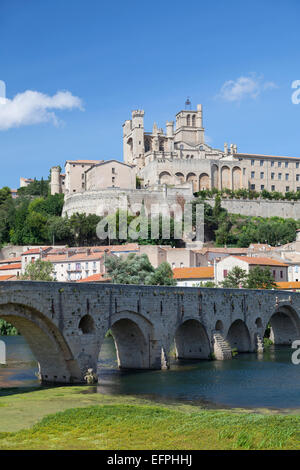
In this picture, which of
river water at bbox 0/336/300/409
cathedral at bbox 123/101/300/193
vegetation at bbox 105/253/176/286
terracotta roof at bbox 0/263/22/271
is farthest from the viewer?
cathedral at bbox 123/101/300/193

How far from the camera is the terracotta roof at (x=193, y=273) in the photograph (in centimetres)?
6116

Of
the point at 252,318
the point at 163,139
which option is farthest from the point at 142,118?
the point at 252,318

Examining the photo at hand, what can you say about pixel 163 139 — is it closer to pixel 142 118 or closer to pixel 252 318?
pixel 142 118

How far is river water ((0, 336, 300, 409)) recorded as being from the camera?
79.7 ft

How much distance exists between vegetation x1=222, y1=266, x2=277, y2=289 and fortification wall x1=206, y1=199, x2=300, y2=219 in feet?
140

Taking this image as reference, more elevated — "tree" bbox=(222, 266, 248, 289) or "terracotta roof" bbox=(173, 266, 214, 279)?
"terracotta roof" bbox=(173, 266, 214, 279)

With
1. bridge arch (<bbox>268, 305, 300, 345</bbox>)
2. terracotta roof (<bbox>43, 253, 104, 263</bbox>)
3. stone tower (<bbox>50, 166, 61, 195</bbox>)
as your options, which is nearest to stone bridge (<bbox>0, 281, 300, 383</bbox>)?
bridge arch (<bbox>268, 305, 300, 345</bbox>)

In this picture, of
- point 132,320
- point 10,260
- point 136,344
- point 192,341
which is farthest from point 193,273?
point 132,320

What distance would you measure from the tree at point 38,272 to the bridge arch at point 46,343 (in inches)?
1251

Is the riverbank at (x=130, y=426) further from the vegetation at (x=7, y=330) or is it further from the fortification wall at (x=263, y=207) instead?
the fortification wall at (x=263, y=207)

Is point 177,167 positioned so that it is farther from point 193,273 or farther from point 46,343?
point 46,343

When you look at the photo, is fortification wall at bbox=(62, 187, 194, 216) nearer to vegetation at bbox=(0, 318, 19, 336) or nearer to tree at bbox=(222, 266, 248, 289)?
tree at bbox=(222, 266, 248, 289)

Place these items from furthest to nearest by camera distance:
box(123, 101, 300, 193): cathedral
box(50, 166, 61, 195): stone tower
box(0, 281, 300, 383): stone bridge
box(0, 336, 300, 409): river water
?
box(50, 166, 61, 195): stone tower, box(123, 101, 300, 193): cathedral, box(0, 336, 300, 409): river water, box(0, 281, 300, 383): stone bridge
